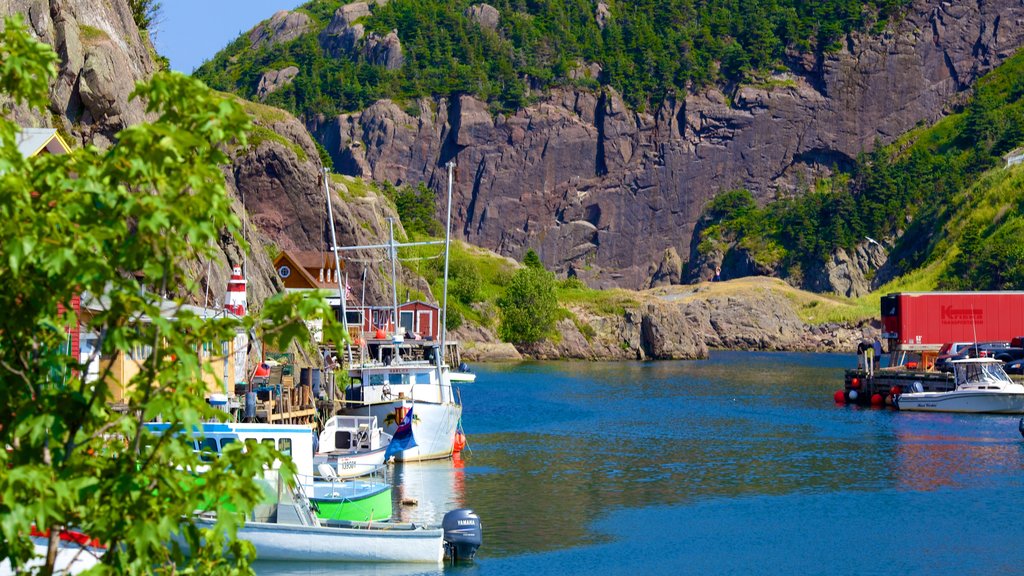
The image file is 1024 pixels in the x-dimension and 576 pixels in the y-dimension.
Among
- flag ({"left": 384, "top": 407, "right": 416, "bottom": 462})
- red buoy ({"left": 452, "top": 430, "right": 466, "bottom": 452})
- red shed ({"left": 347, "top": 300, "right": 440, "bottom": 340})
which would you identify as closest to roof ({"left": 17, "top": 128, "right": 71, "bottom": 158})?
flag ({"left": 384, "top": 407, "right": 416, "bottom": 462})

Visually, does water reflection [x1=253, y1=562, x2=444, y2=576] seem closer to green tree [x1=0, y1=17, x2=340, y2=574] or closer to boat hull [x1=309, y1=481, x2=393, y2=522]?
boat hull [x1=309, y1=481, x2=393, y2=522]

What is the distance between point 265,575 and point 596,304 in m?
147

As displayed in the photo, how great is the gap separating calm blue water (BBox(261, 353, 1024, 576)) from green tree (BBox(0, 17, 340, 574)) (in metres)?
21.7

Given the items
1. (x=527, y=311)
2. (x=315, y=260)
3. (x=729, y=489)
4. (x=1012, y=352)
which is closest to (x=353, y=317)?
(x=315, y=260)


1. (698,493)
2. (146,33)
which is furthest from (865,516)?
(146,33)

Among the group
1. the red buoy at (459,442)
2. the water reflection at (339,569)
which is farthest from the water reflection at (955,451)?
the water reflection at (339,569)

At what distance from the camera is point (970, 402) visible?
3285 inches

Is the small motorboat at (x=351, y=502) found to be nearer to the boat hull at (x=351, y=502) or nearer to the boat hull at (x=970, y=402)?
the boat hull at (x=351, y=502)

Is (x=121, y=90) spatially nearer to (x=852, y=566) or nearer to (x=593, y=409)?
(x=593, y=409)

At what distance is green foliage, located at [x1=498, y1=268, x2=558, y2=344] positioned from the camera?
539 ft

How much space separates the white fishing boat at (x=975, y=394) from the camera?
271 ft

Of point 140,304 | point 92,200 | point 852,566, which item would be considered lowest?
point 852,566

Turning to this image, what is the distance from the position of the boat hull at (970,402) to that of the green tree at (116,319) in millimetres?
79554

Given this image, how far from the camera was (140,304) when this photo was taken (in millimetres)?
10797
